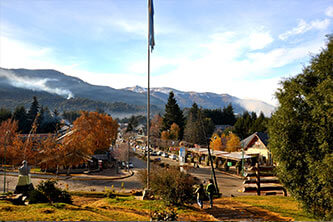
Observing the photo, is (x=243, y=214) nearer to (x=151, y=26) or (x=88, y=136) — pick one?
(x=151, y=26)

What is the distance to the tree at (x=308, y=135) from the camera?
998 cm

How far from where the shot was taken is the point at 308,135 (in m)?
10.9

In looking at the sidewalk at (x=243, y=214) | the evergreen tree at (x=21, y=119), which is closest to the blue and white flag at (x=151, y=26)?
the sidewalk at (x=243, y=214)

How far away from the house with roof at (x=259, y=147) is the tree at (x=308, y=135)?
1385 inches

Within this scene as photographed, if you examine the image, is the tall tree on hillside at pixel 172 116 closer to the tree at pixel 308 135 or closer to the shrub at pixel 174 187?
the shrub at pixel 174 187

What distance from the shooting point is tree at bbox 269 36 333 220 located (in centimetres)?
998

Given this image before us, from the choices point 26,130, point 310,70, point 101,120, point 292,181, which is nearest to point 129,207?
point 292,181

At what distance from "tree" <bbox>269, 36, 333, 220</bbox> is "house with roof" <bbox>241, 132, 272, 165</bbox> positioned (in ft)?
115

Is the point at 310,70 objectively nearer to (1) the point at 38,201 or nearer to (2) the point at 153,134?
(1) the point at 38,201

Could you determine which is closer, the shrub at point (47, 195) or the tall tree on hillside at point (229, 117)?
the shrub at point (47, 195)

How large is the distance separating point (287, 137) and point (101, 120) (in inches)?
2015

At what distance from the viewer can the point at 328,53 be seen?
10797 mm

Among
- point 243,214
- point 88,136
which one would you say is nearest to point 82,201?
point 243,214

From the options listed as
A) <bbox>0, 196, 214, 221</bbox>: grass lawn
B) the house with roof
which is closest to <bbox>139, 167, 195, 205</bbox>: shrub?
<bbox>0, 196, 214, 221</bbox>: grass lawn
